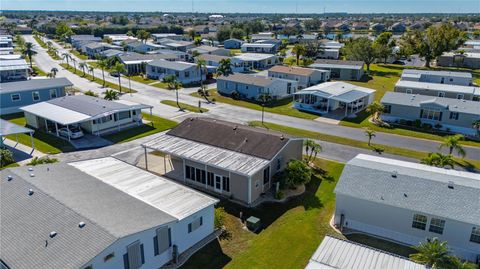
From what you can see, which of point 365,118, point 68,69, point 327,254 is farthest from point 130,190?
point 68,69

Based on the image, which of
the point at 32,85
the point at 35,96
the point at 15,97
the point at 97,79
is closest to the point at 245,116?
the point at 35,96

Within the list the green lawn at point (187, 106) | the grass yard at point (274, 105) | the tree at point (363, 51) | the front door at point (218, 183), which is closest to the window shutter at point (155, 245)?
the front door at point (218, 183)

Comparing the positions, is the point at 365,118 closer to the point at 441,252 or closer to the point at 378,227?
the point at 378,227

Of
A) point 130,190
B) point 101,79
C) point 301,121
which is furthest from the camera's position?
point 101,79

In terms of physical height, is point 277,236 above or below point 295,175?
below

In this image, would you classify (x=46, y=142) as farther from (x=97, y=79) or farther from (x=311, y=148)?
(x=97, y=79)

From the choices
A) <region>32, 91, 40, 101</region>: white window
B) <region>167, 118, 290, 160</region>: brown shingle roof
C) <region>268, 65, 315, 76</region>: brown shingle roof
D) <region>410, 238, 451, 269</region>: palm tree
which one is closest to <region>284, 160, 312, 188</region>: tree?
<region>167, 118, 290, 160</region>: brown shingle roof

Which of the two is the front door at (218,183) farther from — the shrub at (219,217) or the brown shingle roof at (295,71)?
the brown shingle roof at (295,71)
